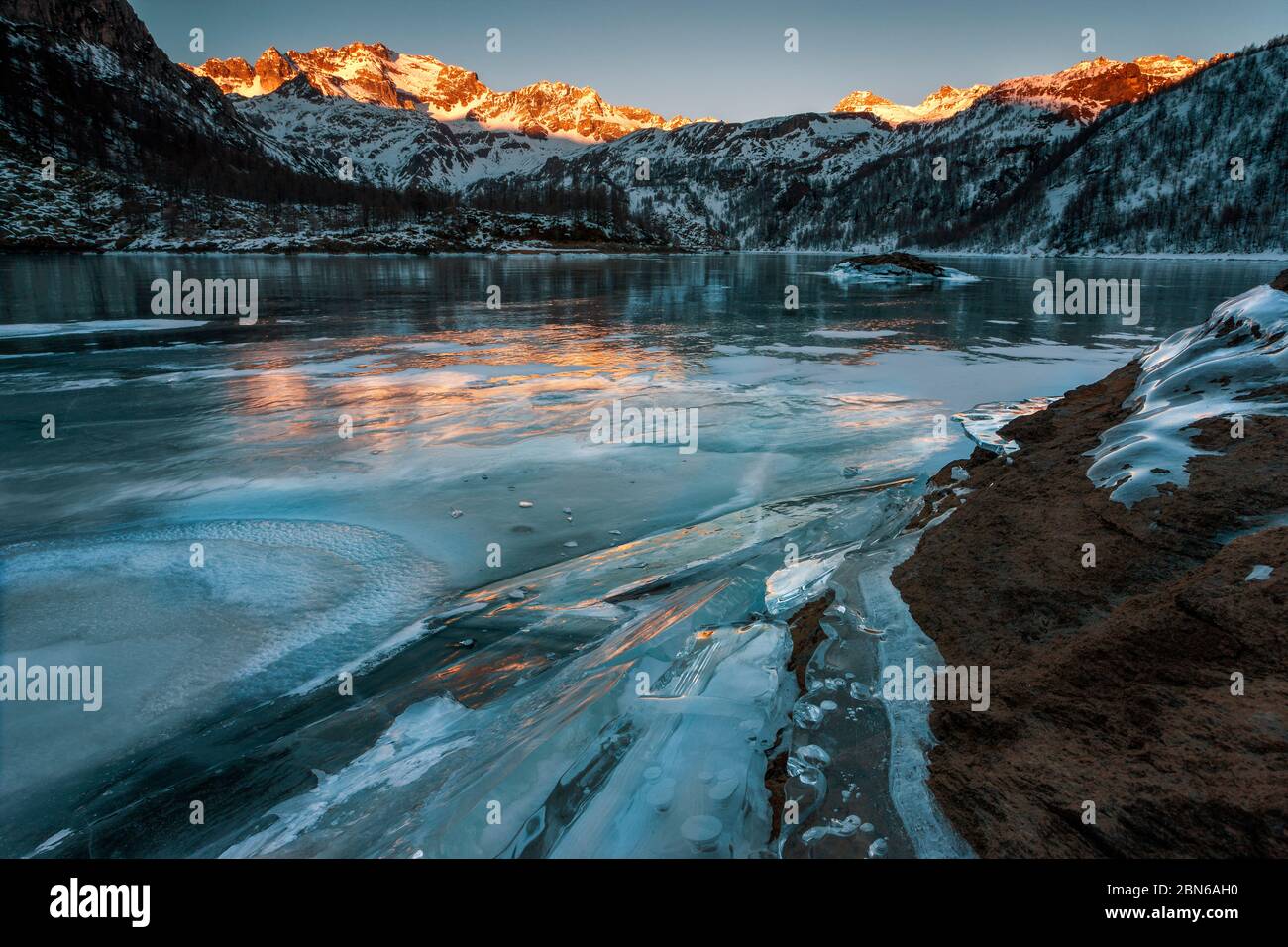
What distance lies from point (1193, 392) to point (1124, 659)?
3904mm

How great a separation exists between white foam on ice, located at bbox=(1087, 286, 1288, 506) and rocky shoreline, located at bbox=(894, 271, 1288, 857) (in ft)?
0.48

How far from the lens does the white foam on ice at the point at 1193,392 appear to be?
3902 mm

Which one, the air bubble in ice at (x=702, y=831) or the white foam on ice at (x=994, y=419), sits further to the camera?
the white foam on ice at (x=994, y=419)

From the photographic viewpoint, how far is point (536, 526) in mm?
5227

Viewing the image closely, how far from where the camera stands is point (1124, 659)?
2387 millimetres

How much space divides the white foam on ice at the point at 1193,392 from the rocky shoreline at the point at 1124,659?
0.48ft

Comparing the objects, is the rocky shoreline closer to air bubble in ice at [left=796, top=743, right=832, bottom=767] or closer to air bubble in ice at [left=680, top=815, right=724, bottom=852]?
air bubble in ice at [left=796, top=743, right=832, bottom=767]

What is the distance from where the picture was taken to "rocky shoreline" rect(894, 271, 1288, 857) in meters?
1.77

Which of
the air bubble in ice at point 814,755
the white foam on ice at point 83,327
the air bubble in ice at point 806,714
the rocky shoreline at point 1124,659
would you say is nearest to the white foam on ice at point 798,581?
the rocky shoreline at point 1124,659

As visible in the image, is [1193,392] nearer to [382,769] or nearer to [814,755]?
[814,755]

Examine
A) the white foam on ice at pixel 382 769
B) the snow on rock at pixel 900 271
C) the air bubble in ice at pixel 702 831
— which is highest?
the snow on rock at pixel 900 271

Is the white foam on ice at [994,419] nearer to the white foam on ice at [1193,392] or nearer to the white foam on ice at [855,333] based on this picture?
the white foam on ice at [1193,392]

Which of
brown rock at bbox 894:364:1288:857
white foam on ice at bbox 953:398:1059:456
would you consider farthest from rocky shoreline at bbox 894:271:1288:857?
white foam on ice at bbox 953:398:1059:456
